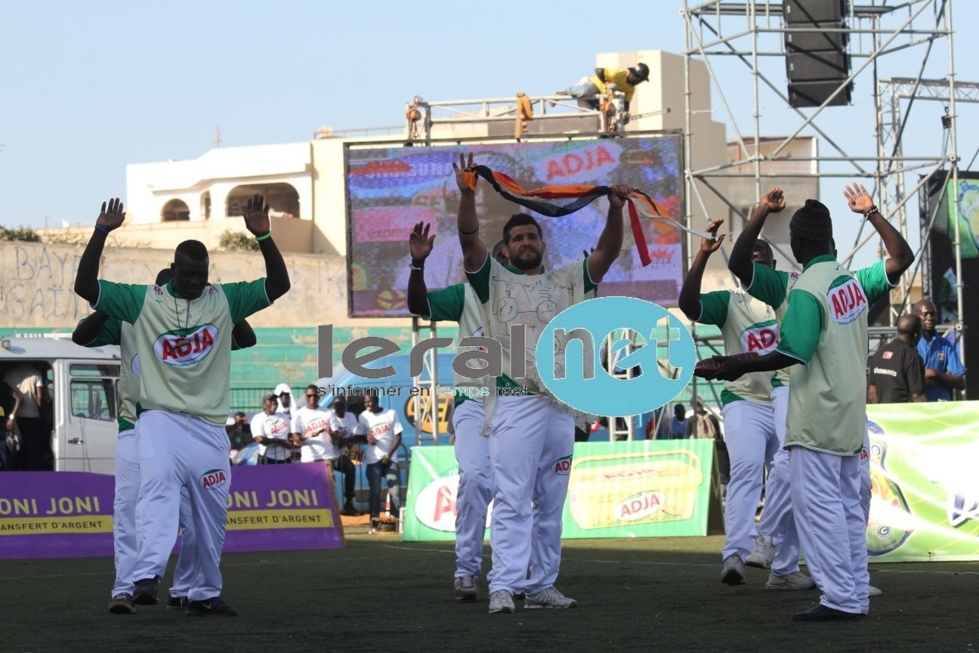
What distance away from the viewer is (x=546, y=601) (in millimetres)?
8766

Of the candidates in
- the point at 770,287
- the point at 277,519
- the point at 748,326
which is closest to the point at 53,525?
the point at 277,519

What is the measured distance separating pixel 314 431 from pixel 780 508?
37.4 ft

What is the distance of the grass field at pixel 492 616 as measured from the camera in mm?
7090

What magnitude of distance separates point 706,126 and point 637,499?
5489 cm

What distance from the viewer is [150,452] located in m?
8.54

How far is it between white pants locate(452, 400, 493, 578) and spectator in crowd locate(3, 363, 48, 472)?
10.4 metres

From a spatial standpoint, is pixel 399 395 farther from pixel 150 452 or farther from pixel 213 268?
pixel 213 268

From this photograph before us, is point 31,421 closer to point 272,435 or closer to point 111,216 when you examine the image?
point 272,435

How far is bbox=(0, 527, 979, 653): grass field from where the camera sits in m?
7.09

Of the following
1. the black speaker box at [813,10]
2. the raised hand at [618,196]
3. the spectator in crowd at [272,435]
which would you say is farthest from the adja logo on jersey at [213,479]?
the black speaker box at [813,10]

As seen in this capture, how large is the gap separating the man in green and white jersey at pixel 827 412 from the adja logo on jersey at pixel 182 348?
108 inches

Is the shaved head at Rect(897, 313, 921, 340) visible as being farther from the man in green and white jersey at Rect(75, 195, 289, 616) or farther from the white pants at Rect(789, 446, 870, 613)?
the man in green and white jersey at Rect(75, 195, 289, 616)

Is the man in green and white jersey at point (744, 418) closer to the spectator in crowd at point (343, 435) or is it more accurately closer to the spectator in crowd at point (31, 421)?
the spectator in crowd at point (343, 435)

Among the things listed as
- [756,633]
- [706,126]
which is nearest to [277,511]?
[756,633]
